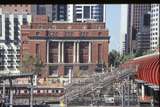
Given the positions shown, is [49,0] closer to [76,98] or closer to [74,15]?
[76,98]

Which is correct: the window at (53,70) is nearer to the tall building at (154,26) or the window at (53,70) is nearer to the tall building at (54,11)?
the tall building at (154,26)

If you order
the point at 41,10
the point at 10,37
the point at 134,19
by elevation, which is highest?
the point at 41,10

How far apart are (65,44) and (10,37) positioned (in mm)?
10584

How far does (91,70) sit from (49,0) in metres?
56.8

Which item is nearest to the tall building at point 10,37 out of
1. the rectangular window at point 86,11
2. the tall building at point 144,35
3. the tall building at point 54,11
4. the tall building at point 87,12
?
the tall building at point 54,11

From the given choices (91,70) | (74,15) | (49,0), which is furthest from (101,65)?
(49,0)

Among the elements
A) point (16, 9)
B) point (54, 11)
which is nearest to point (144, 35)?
point (54, 11)

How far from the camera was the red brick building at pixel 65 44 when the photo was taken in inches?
2306

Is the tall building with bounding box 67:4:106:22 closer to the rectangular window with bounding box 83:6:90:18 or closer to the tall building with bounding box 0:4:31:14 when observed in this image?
the rectangular window with bounding box 83:6:90:18

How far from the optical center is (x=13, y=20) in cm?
6969

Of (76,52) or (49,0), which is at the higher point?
(49,0)

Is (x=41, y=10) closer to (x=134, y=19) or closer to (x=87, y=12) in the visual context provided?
(x=87, y=12)

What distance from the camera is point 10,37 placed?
226ft

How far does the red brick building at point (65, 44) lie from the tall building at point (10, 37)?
722 cm
